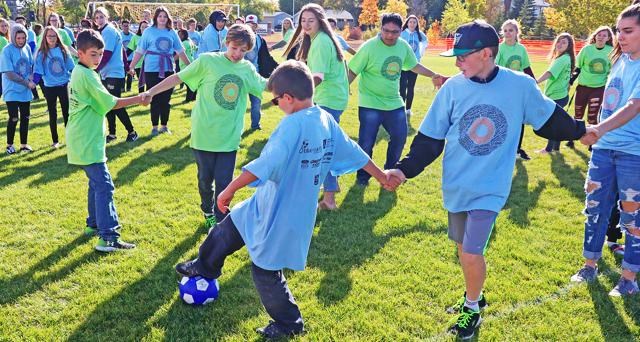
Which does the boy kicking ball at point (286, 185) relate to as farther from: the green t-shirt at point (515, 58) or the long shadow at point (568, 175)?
the green t-shirt at point (515, 58)

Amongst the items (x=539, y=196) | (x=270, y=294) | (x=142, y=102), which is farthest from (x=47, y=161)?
(x=539, y=196)

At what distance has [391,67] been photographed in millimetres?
6527

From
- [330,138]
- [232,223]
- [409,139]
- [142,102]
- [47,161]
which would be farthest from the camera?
[409,139]

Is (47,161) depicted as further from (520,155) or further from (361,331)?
(520,155)

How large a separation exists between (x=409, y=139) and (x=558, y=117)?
673cm

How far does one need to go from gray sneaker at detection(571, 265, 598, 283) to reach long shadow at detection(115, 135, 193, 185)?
541cm

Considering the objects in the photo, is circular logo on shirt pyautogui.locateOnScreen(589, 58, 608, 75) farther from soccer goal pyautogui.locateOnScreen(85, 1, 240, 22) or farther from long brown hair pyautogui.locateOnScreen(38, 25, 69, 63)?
soccer goal pyautogui.locateOnScreen(85, 1, 240, 22)

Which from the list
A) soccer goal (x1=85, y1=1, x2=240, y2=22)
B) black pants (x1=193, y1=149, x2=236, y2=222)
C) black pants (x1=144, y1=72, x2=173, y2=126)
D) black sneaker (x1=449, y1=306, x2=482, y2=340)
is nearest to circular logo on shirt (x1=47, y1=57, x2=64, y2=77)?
black pants (x1=144, y1=72, x2=173, y2=126)

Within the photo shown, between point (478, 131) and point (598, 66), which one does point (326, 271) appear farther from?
point (598, 66)

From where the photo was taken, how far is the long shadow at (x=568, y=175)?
23.6ft

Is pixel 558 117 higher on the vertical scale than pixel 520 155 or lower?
higher

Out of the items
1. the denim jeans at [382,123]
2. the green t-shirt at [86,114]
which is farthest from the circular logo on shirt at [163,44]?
the green t-shirt at [86,114]

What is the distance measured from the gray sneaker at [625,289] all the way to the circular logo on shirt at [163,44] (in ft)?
27.4

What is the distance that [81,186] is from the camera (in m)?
6.95
